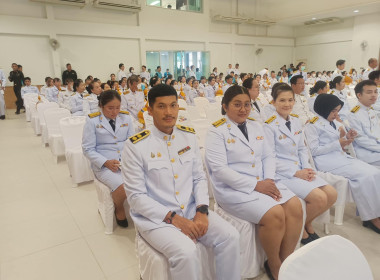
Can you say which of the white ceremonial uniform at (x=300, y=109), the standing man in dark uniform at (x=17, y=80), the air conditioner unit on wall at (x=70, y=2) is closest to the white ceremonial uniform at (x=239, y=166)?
the white ceremonial uniform at (x=300, y=109)

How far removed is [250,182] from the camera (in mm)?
1825

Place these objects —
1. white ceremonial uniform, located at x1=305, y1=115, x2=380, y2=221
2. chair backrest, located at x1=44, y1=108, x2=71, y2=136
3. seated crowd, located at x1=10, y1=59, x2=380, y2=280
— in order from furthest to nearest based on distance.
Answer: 1. chair backrest, located at x1=44, y1=108, x2=71, y2=136
2. white ceremonial uniform, located at x1=305, y1=115, x2=380, y2=221
3. seated crowd, located at x1=10, y1=59, x2=380, y2=280

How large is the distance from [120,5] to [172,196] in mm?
11236

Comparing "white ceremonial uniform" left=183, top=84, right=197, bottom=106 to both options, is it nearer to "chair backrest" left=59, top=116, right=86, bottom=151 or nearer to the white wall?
"chair backrest" left=59, top=116, right=86, bottom=151

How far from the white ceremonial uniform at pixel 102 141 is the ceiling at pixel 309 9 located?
47.4ft

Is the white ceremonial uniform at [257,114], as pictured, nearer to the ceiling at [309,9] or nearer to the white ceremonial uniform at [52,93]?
the white ceremonial uniform at [52,93]

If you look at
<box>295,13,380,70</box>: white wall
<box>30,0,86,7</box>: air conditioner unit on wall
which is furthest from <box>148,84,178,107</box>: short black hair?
Result: <box>295,13,380,70</box>: white wall

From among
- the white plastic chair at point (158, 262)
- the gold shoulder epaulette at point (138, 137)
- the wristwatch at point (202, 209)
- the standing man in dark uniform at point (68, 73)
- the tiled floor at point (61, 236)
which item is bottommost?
the tiled floor at point (61, 236)

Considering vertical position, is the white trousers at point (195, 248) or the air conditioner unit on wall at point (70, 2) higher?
the air conditioner unit on wall at point (70, 2)

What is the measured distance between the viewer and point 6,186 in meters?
3.40

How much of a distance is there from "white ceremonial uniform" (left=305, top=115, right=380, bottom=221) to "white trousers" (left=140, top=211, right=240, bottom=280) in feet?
4.70

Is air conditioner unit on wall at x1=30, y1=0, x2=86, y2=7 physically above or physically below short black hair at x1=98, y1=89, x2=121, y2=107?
above

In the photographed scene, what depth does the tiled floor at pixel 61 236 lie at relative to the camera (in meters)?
1.92

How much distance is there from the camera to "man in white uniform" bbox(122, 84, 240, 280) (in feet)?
4.63
